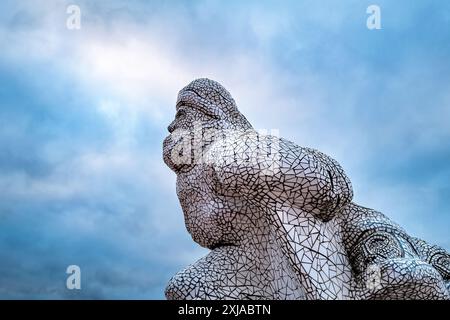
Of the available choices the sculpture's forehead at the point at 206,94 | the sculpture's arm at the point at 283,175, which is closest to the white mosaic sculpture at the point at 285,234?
the sculpture's arm at the point at 283,175

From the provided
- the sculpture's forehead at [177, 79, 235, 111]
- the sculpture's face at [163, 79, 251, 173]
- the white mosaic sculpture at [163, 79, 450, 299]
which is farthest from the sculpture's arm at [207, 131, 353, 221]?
the sculpture's forehead at [177, 79, 235, 111]

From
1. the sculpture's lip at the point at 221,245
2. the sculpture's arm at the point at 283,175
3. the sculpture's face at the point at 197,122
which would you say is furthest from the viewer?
the sculpture's face at the point at 197,122

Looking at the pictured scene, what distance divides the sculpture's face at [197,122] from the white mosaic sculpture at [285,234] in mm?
91

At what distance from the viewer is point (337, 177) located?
8336 millimetres

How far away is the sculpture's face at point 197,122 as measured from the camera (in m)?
9.69

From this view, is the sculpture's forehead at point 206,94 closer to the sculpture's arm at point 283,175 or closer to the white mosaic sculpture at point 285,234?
the white mosaic sculpture at point 285,234

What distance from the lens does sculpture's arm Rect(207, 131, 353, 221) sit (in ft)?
26.3

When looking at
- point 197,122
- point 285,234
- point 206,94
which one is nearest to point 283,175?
point 285,234

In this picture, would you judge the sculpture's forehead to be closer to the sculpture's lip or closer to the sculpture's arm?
the sculpture's arm

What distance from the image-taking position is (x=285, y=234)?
8078 mm

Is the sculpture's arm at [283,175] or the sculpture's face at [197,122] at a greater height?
the sculpture's face at [197,122]
